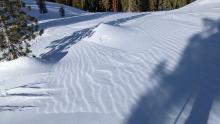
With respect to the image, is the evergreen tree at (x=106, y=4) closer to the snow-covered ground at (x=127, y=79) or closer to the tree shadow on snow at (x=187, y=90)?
the snow-covered ground at (x=127, y=79)

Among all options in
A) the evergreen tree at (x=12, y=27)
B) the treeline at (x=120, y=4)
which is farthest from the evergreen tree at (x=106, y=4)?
the evergreen tree at (x=12, y=27)

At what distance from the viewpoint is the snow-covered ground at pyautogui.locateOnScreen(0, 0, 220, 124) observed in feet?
28.9

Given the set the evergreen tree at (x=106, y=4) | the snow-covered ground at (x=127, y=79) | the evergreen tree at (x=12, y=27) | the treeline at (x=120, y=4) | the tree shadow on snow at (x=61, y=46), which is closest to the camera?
the snow-covered ground at (x=127, y=79)

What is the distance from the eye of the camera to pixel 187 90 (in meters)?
10.2

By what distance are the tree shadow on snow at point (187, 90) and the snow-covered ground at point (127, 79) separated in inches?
0.8

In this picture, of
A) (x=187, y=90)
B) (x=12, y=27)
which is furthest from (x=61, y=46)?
(x=187, y=90)

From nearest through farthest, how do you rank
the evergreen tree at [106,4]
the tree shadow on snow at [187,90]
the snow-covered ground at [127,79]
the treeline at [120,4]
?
the tree shadow on snow at [187,90] → the snow-covered ground at [127,79] → the treeline at [120,4] → the evergreen tree at [106,4]

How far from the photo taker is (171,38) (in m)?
15.1

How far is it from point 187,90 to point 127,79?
1701 mm

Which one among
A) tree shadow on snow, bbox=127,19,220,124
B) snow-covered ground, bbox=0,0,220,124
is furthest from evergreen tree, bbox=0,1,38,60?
tree shadow on snow, bbox=127,19,220,124

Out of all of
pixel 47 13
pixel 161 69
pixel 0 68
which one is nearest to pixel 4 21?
pixel 0 68

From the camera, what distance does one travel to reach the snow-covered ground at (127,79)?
8.82 meters

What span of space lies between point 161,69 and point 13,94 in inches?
160

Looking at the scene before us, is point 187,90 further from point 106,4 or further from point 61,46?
point 106,4
